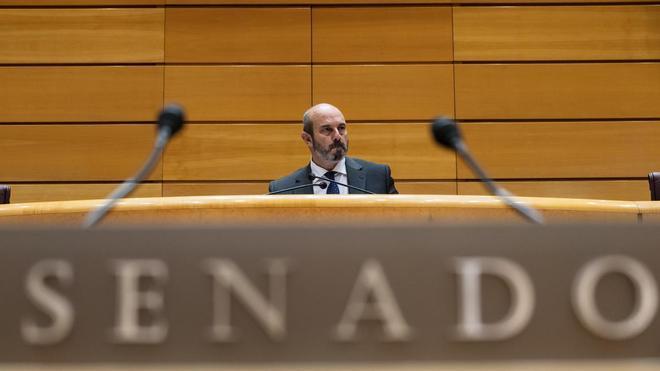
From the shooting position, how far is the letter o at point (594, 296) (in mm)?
790

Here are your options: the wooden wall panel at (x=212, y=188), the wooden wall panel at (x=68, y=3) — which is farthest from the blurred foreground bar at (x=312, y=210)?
the wooden wall panel at (x=68, y=3)


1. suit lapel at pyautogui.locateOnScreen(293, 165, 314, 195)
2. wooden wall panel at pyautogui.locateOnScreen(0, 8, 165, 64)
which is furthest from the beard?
wooden wall panel at pyautogui.locateOnScreen(0, 8, 165, 64)

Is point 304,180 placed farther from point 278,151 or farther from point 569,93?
point 569,93

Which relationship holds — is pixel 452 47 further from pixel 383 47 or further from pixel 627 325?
pixel 627 325

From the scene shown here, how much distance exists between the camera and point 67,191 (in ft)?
14.4

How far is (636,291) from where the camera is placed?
801 millimetres

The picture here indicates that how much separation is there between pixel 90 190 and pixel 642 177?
331 cm

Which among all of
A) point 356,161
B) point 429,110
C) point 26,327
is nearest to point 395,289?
point 26,327

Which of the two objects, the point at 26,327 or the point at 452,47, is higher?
the point at 452,47

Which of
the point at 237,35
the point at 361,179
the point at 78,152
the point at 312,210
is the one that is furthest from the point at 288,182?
the point at 78,152

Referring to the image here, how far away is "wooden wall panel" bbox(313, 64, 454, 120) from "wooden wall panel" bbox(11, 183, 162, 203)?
1153 mm

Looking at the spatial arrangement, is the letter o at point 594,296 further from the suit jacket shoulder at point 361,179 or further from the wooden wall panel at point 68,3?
the wooden wall panel at point 68,3

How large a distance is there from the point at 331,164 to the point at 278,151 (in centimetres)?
110

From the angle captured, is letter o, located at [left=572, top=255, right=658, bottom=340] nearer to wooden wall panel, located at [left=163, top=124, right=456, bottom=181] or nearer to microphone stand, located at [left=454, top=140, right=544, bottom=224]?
microphone stand, located at [left=454, top=140, right=544, bottom=224]
